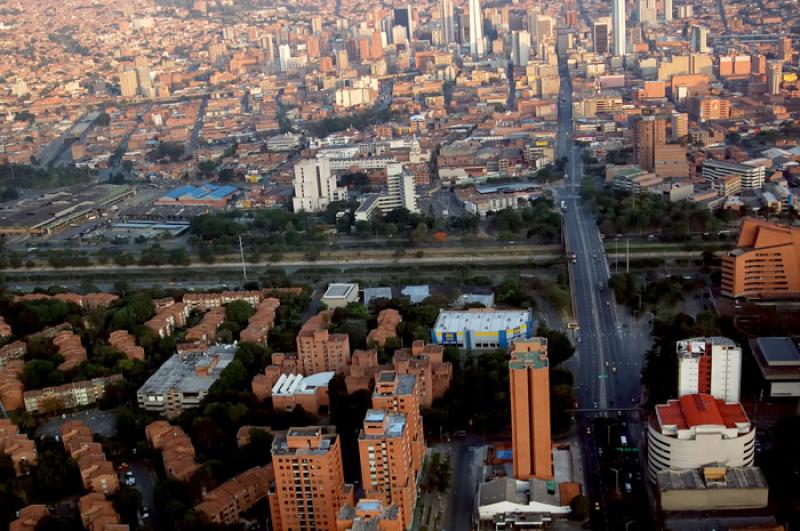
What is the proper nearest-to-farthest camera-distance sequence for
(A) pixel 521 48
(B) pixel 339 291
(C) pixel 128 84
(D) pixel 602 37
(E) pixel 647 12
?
(B) pixel 339 291, (C) pixel 128 84, (A) pixel 521 48, (D) pixel 602 37, (E) pixel 647 12

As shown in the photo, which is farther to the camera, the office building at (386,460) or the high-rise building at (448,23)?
the high-rise building at (448,23)

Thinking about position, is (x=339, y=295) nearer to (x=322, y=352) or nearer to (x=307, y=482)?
(x=322, y=352)

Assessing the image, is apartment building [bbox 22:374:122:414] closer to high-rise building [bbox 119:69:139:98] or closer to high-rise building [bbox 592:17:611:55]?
high-rise building [bbox 119:69:139:98]

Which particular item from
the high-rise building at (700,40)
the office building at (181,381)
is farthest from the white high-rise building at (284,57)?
the office building at (181,381)

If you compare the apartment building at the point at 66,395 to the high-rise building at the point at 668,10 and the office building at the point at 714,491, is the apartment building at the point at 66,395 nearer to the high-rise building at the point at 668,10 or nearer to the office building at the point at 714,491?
the office building at the point at 714,491

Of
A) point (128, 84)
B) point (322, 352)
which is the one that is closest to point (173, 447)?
point (322, 352)

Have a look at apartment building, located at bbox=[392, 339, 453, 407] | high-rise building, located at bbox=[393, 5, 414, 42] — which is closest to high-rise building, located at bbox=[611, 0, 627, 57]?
high-rise building, located at bbox=[393, 5, 414, 42]

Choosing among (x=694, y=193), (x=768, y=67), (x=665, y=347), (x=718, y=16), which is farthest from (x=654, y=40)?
(x=665, y=347)
